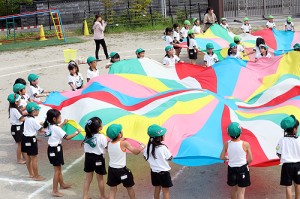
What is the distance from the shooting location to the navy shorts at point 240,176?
562 centimetres

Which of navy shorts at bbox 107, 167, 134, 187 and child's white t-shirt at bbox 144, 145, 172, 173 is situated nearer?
child's white t-shirt at bbox 144, 145, 172, 173

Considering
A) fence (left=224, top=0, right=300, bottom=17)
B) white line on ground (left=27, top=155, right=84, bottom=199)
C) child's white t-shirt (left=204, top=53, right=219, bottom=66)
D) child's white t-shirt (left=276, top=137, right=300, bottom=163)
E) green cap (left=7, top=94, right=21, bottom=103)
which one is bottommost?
white line on ground (left=27, top=155, right=84, bottom=199)

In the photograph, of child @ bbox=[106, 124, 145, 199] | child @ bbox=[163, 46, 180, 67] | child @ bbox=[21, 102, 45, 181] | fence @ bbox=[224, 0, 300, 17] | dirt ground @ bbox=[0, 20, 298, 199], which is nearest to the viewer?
child @ bbox=[106, 124, 145, 199]

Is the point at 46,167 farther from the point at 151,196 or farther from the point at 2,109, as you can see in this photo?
the point at 2,109

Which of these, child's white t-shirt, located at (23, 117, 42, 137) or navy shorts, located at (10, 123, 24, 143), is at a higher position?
child's white t-shirt, located at (23, 117, 42, 137)

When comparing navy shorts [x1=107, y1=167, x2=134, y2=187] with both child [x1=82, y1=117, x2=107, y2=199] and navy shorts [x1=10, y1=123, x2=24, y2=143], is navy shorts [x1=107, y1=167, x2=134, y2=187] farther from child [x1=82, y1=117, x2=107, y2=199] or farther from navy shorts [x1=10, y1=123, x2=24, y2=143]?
navy shorts [x1=10, y1=123, x2=24, y2=143]

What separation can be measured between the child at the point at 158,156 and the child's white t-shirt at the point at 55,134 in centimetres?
134

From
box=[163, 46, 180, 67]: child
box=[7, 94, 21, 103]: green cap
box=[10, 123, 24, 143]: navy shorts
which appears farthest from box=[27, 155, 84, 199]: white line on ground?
box=[163, 46, 180, 67]: child

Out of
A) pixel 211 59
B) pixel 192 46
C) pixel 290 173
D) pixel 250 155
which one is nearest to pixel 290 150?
pixel 290 173

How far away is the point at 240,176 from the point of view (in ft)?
18.5

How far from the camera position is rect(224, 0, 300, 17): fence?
24453 millimetres

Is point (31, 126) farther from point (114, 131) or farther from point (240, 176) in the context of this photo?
point (240, 176)

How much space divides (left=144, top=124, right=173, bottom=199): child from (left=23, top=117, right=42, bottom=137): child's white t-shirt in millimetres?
1934

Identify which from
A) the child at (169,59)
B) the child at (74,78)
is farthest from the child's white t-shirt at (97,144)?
the child at (169,59)
